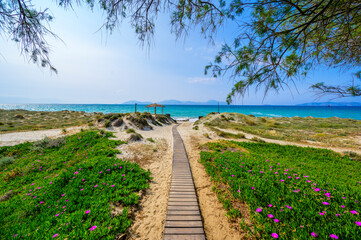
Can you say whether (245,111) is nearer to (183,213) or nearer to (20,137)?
(183,213)

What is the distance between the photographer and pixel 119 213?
3160mm

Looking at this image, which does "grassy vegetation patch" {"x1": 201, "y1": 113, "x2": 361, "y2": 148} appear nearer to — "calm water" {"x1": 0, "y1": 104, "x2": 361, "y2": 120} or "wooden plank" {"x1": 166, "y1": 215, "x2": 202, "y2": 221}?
"wooden plank" {"x1": 166, "y1": 215, "x2": 202, "y2": 221}

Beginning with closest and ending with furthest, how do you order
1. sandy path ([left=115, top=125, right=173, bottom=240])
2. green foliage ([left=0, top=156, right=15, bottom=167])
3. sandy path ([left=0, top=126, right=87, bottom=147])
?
sandy path ([left=115, top=125, right=173, bottom=240]) < green foliage ([left=0, top=156, right=15, bottom=167]) < sandy path ([left=0, top=126, right=87, bottom=147])

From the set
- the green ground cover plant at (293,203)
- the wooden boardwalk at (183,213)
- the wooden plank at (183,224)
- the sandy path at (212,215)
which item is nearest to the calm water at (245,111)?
the green ground cover plant at (293,203)

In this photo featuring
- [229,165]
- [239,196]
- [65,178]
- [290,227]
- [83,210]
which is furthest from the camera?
[229,165]

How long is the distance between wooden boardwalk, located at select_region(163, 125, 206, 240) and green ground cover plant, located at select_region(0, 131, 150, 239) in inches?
39.7

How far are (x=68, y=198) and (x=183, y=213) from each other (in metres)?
3.22

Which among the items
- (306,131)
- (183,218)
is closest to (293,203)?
(183,218)

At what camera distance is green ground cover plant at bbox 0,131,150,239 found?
8.41ft

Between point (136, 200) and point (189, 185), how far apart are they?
1832mm

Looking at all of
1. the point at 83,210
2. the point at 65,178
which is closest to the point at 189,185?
the point at 83,210

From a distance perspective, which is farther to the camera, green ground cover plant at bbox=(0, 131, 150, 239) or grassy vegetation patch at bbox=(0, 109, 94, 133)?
grassy vegetation patch at bbox=(0, 109, 94, 133)

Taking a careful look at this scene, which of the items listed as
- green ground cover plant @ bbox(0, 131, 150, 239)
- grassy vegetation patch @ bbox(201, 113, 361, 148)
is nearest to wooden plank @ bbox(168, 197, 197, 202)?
green ground cover plant @ bbox(0, 131, 150, 239)

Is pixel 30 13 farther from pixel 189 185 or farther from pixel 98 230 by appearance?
pixel 189 185
